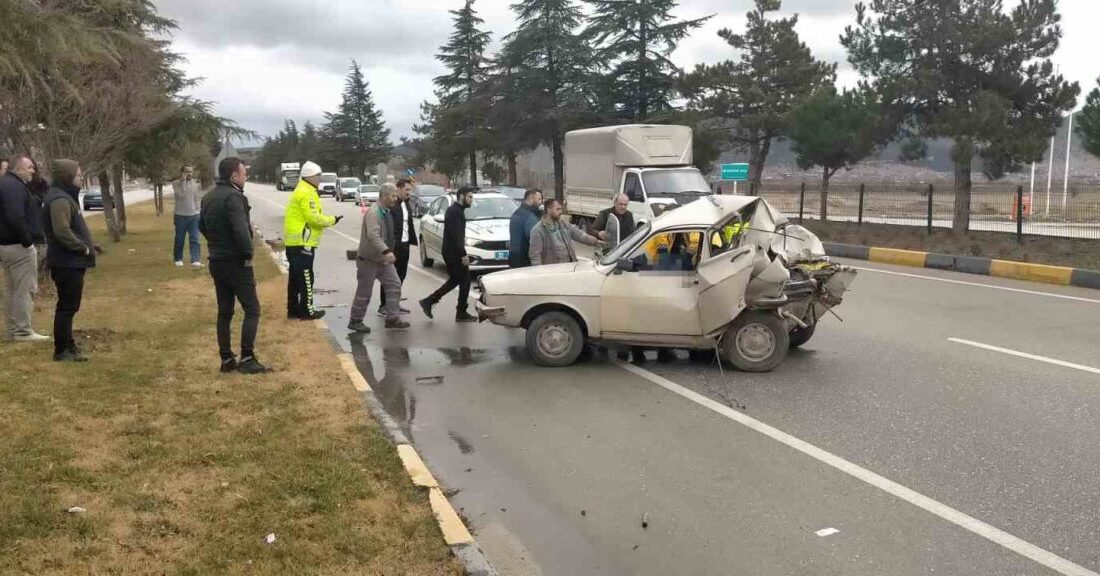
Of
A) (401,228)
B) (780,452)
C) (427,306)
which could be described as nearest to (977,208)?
(427,306)

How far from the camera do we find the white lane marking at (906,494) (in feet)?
13.0

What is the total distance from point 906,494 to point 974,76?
1690 centimetres

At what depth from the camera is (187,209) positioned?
14523 mm

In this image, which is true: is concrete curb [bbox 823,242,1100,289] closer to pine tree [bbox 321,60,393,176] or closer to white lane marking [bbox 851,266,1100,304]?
white lane marking [bbox 851,266,1100,304]

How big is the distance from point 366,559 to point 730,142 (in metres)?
28.5

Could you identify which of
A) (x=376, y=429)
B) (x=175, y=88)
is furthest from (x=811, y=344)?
(x=175, y=88)

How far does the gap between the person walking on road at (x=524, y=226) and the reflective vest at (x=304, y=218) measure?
2.05 meters

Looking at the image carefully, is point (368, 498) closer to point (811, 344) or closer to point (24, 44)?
point (24, 44)

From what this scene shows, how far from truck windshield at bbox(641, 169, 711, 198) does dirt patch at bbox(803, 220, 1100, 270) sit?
426 cm

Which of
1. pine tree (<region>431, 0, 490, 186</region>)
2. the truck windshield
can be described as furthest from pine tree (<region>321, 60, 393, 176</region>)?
the truck windshield

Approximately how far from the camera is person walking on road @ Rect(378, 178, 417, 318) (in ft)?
32.9

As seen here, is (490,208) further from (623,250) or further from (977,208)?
(977,208)

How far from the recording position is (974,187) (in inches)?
841

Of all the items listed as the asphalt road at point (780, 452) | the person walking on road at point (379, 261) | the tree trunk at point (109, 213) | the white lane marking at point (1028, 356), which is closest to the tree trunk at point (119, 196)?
the tree trunk at point (109, 213)
